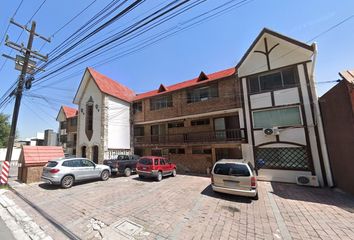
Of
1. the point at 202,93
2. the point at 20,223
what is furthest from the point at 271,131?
the point at 20,223

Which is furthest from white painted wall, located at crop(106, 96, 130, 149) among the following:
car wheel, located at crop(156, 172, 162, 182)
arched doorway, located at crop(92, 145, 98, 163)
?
car wheel, located at crop(156, 172, 162, 182)

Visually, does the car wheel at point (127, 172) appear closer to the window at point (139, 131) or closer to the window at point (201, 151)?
the window at point (201, 151)

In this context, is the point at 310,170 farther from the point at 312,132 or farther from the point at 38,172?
the point at 38,172

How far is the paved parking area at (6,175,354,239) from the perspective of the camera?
15.8 ft

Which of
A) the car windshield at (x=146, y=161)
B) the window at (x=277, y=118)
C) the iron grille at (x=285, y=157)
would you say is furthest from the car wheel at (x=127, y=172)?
the window at (x=277, y=118)

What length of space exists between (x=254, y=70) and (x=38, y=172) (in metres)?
18.0

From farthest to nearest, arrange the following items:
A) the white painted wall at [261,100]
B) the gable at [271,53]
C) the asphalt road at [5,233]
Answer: the white painted wall at [261,100] → the gable at [271,53] → the asphalt road at [5,233]

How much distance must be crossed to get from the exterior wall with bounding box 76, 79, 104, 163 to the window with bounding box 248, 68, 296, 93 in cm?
1587

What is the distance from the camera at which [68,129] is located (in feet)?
94.7

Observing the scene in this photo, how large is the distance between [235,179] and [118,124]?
51.4 ft

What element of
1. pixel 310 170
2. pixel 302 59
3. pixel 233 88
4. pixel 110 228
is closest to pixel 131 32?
pixel 110 228

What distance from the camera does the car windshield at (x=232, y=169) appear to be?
7624mm

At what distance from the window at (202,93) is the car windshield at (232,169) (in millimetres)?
8880

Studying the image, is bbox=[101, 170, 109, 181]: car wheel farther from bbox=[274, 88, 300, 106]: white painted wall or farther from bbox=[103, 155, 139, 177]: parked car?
bbox=[274, 88, 300, 106]: white painted wall
